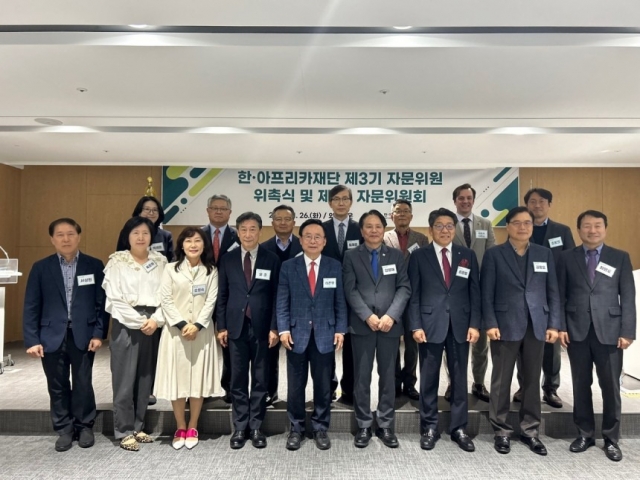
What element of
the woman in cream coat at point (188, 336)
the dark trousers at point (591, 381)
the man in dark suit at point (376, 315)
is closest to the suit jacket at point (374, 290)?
the man in dark suit at point (376, 315)

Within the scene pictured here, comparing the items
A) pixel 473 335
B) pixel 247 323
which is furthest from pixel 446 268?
pixel 247 323

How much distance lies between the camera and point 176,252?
3.10m

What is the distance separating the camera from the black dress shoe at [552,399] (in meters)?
3.49

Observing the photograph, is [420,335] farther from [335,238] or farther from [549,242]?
[549,242]

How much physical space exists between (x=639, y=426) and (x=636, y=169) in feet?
16.5

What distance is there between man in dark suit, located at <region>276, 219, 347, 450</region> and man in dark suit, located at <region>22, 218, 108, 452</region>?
1356 mm

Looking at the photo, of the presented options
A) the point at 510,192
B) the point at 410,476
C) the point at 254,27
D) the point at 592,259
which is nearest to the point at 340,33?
the point at 254,27

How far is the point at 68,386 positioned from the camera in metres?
3.08

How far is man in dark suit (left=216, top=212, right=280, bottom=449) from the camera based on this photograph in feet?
9.96

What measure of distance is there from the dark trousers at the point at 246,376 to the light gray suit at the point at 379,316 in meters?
0.65

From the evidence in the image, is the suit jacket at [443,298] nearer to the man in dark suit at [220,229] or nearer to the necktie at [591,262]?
the necktie at [591,262]

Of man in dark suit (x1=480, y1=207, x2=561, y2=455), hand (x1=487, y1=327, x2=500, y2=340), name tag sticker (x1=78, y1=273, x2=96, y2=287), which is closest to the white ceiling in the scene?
man in dark suit (x1=480, y1=207, x2=561, y2=455)

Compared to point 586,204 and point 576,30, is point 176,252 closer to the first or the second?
point 576,30

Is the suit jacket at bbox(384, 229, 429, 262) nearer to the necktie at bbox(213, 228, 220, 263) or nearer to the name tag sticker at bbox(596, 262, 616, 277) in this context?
the name tag sticker at bbox(596, 262, 616, 277)
